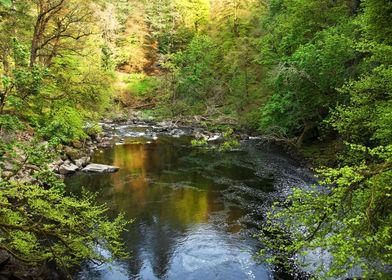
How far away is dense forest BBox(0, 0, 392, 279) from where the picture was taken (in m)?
7.47

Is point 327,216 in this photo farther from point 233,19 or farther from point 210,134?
point 233,19

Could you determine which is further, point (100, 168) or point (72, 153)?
point (72, 153)

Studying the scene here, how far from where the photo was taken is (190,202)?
18.2m

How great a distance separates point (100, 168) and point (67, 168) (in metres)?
2.08

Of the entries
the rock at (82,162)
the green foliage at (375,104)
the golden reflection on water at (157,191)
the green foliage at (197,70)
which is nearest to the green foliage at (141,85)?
the green foliage at (197,70)

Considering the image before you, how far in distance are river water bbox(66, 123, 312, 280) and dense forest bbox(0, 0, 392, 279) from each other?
3.39 feet

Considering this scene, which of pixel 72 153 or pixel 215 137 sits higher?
pixel 215 137

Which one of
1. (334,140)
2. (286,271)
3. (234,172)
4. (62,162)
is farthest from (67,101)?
(334,140)

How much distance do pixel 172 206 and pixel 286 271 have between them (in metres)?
7.09

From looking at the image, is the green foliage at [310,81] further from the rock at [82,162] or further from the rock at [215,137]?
the rock at [82,162]

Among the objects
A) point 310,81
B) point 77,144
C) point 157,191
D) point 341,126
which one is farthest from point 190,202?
point 77,144

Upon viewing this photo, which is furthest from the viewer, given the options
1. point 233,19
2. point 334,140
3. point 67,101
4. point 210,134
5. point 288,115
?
point 233,19

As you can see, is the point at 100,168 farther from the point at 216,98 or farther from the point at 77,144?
the point at 216,98

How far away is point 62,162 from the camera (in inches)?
891
